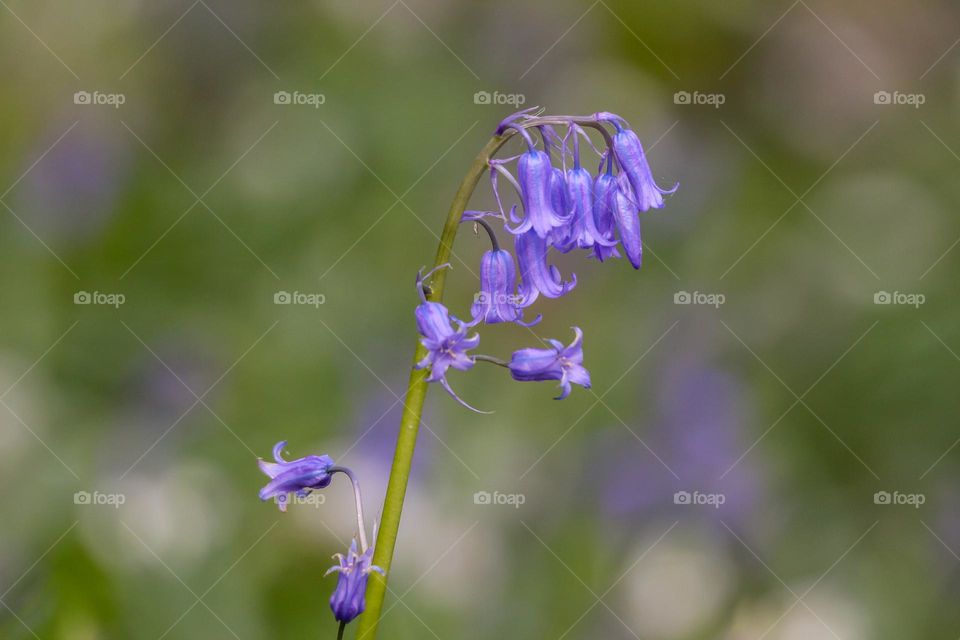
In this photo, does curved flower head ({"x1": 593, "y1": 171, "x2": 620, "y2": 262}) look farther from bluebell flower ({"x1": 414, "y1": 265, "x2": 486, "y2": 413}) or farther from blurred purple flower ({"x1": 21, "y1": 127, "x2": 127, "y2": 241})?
blurred purple flower ({"x1": 21, "y1": 127, "x2": 127, "y2": 241})

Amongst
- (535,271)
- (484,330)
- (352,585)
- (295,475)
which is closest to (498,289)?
(535,271)

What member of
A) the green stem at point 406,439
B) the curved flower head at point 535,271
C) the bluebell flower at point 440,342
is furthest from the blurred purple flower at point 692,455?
the bluebell flower at point 440,342

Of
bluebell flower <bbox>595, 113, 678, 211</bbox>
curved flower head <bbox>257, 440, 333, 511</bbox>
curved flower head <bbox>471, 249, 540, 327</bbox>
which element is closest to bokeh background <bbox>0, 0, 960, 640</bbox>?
curved flower head <bbox>257, 440, 333, 511</bbox>

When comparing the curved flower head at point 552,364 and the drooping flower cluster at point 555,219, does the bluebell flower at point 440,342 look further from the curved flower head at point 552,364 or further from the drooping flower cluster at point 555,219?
the curved flower head at point 552,364

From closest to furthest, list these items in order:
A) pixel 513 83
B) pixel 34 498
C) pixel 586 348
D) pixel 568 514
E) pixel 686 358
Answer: pixel 34 498
pixel 568 514
pixel 586 348
pixel 686 358
pixel 513 83

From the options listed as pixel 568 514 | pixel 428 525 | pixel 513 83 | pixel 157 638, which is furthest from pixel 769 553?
pixel 513 83

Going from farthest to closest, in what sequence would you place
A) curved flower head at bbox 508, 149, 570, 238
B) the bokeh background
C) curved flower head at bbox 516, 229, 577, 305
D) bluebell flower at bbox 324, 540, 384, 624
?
the bokeh background
curved flower head at bbox 516, 229, 577, 305
curved flower head at bbox 508, 149, 570, 238
bluebell flower at bbox 324, 540, 384, 624

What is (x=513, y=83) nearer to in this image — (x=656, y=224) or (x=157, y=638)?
(x=656, y=224)
